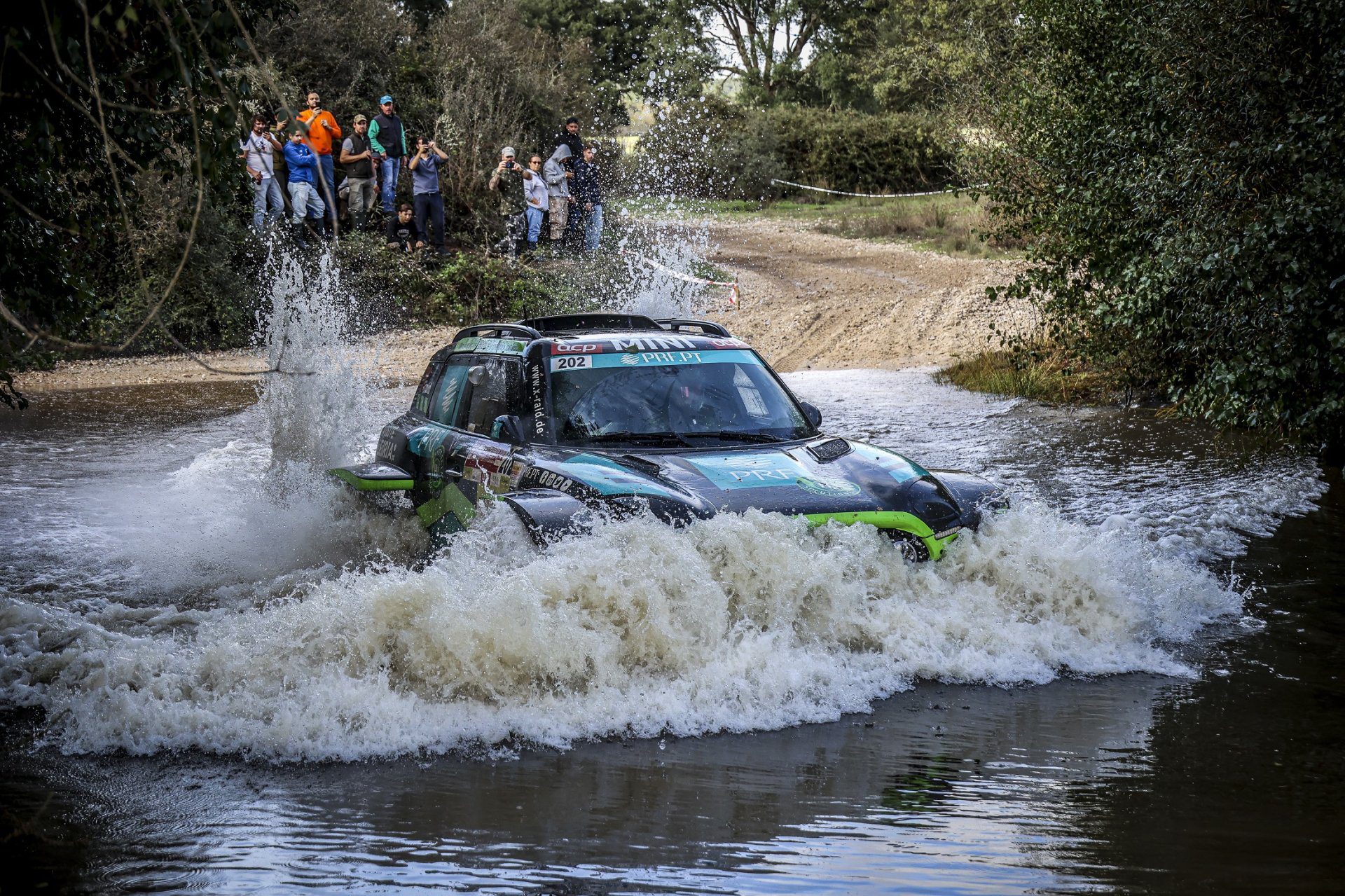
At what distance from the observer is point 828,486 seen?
675 centimetres

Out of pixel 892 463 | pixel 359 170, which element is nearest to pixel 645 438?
pixel 892 463

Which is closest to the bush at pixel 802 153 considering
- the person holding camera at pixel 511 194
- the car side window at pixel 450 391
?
the person holding camera at pixel 511 194

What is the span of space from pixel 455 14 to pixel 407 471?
2189 centimetres

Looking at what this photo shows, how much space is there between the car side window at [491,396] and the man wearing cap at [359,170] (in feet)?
42.1

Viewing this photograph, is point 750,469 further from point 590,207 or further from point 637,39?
point 637,39

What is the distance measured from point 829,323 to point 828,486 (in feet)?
48.0

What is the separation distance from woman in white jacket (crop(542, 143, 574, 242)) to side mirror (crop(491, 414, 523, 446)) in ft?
48.6

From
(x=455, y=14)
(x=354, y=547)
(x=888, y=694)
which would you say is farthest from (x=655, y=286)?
(x=888, y=694)

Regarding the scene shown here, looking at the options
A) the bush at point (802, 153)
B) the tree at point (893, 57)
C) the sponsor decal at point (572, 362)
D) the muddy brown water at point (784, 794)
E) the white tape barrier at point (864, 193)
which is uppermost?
the tree at point (893, 57)

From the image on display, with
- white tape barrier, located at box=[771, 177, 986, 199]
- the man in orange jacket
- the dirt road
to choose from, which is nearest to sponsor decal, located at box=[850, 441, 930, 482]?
the dirt road

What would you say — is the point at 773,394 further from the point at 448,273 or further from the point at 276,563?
the point at 448,273

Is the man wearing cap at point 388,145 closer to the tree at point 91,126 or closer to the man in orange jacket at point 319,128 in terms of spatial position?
the man in orange jacket at point 319,128

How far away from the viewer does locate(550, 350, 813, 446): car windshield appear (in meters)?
7.48

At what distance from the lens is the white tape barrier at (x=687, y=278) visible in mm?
22172
